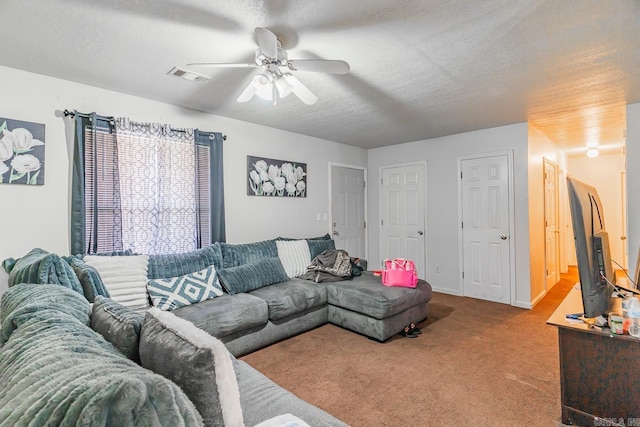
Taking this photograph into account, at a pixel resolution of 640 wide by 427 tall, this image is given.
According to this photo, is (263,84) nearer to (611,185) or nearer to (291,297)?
(291,297)

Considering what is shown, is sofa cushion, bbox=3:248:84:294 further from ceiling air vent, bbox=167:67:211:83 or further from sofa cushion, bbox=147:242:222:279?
ceiling air vent, bbox=167:67:211:83

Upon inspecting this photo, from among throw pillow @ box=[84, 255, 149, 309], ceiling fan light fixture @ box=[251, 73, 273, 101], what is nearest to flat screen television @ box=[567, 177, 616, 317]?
ceiling fan light fixture @ box=[251, 73, 273, 101]

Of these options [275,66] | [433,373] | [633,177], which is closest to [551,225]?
[633,177]

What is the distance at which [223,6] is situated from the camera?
1681mm

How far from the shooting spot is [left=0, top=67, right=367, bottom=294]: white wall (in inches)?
95.2

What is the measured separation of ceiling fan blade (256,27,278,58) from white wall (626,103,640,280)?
384 centimetres

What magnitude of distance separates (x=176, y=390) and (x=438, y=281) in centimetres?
470

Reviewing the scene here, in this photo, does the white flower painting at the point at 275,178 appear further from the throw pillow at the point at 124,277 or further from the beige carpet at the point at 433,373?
the beige carpet at the point at 433,373

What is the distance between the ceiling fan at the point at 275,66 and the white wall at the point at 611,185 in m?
6.65

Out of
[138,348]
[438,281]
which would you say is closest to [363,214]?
[438,281]

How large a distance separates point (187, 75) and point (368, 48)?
1470mm

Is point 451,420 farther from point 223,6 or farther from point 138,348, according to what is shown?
point 223,6

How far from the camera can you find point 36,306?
1092 mm

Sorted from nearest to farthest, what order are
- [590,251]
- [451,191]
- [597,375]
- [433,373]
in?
[590,251] < [597,375] < [433,373] < [451,191]
